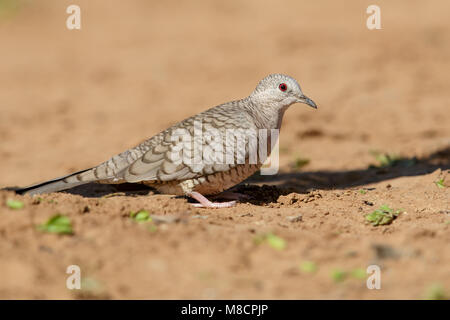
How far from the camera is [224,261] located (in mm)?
4055

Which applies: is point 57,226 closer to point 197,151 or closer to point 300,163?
point 197,151

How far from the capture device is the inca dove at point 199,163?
18.8 ft

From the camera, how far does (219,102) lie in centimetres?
1271

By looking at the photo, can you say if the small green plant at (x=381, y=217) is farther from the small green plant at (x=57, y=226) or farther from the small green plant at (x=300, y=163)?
the small green plant at (x=300, y=163)

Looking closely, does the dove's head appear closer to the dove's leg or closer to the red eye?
the red eye

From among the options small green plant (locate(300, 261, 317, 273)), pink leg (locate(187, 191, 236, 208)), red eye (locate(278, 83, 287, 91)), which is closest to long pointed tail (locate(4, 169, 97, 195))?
pink leg (locate(187, 191, 236, 208))

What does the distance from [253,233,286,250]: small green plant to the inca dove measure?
1.41 m

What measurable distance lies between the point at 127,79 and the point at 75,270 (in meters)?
11.5

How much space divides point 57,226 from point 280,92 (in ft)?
9.35

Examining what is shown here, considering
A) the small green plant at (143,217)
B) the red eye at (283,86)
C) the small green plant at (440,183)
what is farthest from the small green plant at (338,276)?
Answer: the small green plant at (440,183)

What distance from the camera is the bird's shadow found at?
6426 mm

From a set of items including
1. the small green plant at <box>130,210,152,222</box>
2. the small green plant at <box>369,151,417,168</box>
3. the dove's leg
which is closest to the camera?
the small green plant at <box>130,210,152,222</box>

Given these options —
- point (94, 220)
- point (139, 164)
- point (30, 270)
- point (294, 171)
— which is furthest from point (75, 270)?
point (294, 171)

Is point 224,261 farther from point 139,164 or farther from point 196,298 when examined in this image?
point 139,164
